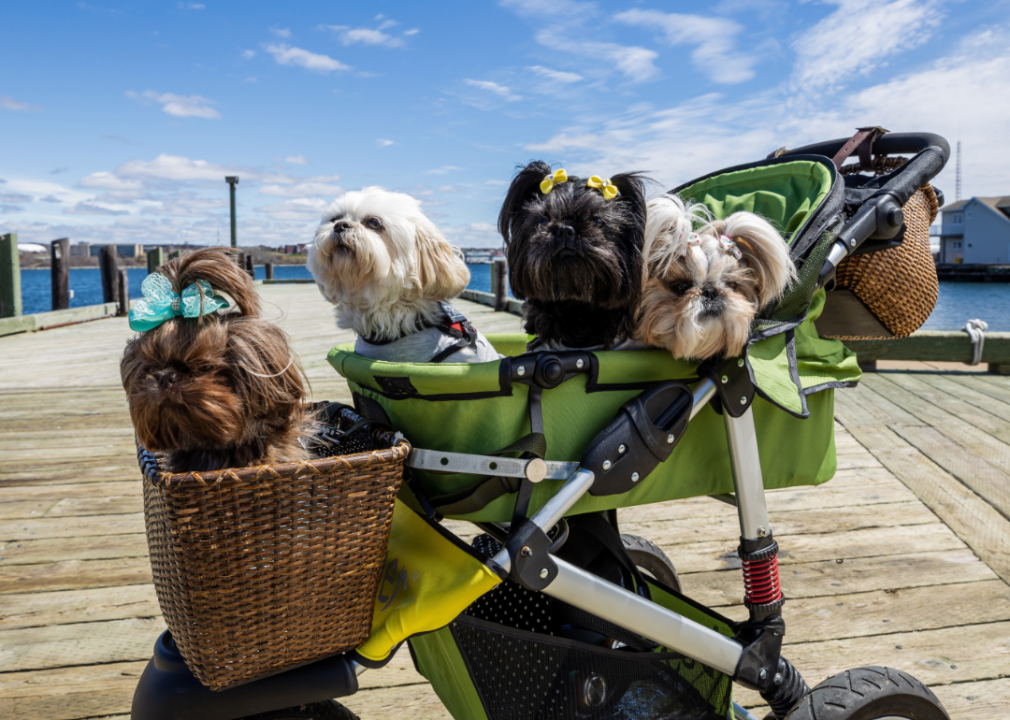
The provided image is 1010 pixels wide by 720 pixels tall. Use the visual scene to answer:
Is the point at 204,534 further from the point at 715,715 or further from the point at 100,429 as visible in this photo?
the point at 100,429

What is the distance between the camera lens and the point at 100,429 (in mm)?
3781

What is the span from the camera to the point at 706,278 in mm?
1265

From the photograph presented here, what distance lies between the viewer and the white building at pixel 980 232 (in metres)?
38.9

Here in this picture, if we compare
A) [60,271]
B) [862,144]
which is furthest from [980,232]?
[862,144]

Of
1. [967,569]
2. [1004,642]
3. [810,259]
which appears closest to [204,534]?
[810,259]

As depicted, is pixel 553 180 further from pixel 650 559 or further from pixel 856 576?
pixel 856 576

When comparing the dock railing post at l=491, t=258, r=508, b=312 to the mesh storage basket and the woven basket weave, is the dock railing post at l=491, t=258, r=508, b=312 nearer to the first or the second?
the woven basket weave

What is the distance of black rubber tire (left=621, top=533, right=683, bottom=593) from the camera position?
1899mm

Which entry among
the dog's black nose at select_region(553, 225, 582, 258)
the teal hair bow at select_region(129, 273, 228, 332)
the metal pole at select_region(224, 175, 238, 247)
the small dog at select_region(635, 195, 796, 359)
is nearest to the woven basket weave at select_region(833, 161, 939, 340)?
the small dog at select_region(635, 195, 796, 359)

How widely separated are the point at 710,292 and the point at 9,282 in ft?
33.8

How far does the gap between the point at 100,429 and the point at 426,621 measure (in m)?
3.42

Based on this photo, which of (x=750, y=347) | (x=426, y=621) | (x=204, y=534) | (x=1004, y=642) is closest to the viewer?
(x=204, y=534)

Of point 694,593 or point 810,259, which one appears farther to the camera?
point 694,593

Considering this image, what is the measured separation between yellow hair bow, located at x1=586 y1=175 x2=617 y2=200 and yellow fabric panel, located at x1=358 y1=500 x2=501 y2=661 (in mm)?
719
